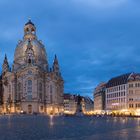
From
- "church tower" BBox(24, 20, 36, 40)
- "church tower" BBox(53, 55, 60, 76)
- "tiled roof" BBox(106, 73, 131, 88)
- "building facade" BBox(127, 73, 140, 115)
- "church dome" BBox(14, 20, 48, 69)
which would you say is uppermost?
"church tower" BBox(24, 20, 36, 40)

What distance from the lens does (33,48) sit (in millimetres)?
178375

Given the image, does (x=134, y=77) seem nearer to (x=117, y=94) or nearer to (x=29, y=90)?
(x=117, y=94)

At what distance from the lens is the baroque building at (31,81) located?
6339 inches

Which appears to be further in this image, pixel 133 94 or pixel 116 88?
pixel 116 88

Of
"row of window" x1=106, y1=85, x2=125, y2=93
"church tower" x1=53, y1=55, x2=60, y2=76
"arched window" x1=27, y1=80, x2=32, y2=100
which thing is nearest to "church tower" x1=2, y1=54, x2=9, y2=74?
"arched window" x1=27, y1=80, x2=32, y2=100

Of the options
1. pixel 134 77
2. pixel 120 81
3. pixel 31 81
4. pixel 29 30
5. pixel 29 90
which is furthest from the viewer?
pixel 29 30

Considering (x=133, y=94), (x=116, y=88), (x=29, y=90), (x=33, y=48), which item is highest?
(x=33, y=48)

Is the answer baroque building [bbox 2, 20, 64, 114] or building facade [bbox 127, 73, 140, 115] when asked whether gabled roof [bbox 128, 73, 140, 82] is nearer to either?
building facade [bbox 127, 73, 140, 115]

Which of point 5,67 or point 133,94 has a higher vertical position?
point 5,67

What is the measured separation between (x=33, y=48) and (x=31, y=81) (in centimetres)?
2246

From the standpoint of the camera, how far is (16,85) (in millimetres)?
168375

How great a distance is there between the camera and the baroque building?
16100 cm

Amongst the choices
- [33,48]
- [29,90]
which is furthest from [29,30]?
[29,90]

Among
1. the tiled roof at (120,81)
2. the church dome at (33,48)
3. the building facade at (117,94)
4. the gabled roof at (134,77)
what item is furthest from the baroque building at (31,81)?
the gabled roof at (134,77)
